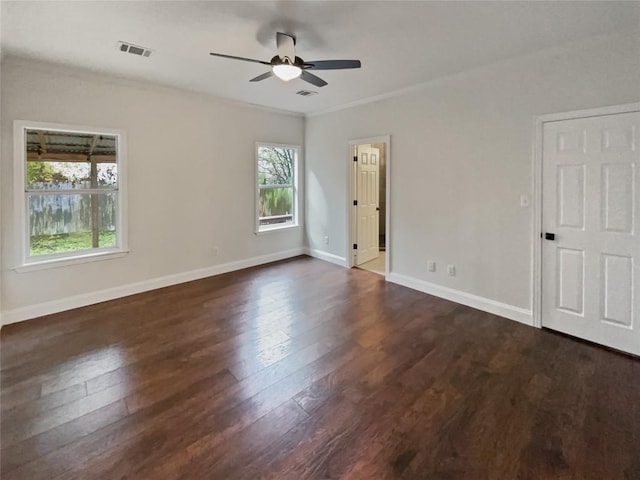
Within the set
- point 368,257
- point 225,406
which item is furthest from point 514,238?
point 225,406

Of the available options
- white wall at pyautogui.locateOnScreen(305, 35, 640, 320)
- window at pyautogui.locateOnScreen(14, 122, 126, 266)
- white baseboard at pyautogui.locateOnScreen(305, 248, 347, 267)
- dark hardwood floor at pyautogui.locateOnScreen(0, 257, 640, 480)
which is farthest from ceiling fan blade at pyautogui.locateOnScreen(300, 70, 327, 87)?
white baseboard at pyautogui.locateOnScreen(305, 248, 347, 267)

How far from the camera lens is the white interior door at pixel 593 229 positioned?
277 centimetres

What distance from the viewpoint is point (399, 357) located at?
9.12ft

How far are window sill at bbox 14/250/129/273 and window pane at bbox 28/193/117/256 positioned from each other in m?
0.14

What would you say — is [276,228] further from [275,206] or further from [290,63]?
[290,63]

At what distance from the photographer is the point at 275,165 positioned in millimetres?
6074

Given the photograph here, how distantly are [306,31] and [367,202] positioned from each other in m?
3.49

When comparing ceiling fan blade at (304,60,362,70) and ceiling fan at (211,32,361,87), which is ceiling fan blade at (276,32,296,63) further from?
ceiling fan blade at (304,60,362,70)

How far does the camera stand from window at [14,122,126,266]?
3.56m

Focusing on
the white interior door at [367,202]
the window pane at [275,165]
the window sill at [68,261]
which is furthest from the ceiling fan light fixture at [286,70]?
the window sill at [68,261]

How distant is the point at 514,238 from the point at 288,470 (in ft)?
10.4

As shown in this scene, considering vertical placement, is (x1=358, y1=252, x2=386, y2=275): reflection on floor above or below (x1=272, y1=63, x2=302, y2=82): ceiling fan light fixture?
below

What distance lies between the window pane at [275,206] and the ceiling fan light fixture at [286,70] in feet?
10.4

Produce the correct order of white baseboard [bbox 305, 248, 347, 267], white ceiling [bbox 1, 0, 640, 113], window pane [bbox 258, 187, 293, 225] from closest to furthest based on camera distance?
white ceiling [bbox 1, 0, 640, 113], white baseboard [bbox 305, 248, 347, 267], window pane [bbox 258, 187, 293, 225]
